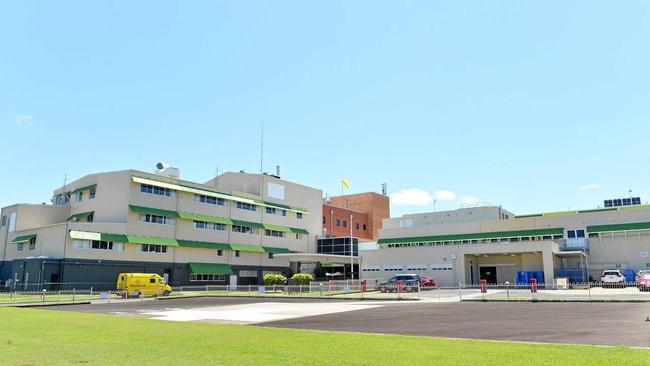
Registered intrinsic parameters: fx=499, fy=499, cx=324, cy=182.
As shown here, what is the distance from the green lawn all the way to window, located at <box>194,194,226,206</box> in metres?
49.7

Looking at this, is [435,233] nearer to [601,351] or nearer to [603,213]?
[603,213]

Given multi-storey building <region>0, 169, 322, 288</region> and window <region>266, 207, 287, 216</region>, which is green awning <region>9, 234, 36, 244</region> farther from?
window <region>266, 207, 287, 216</region>

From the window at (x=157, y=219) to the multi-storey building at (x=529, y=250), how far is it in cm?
2446

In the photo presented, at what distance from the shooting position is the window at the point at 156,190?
187ft

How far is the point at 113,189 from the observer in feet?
183

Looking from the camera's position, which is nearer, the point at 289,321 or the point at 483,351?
the point at 483,351

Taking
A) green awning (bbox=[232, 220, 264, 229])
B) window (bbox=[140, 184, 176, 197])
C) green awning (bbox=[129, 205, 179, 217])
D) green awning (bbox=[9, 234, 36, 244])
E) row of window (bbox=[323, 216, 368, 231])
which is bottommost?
green awning (bbox=[9, 234, 36, 244])

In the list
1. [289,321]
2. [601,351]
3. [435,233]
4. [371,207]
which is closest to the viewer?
[601,351]

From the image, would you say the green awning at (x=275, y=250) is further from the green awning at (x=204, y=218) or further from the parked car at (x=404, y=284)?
the parked car at (x=404, y=284)

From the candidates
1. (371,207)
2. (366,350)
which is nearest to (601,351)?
(366,350)

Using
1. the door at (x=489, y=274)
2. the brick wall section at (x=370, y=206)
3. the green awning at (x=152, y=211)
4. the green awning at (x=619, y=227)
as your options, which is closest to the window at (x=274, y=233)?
the green awning at (x=152, y=211)

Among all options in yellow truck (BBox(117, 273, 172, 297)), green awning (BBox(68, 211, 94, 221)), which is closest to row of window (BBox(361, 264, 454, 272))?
yellow truck (BBox(117, 273, 172, 297))

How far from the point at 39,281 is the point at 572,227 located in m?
57.1

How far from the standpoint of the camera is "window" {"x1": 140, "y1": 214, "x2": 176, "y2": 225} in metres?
56.6
